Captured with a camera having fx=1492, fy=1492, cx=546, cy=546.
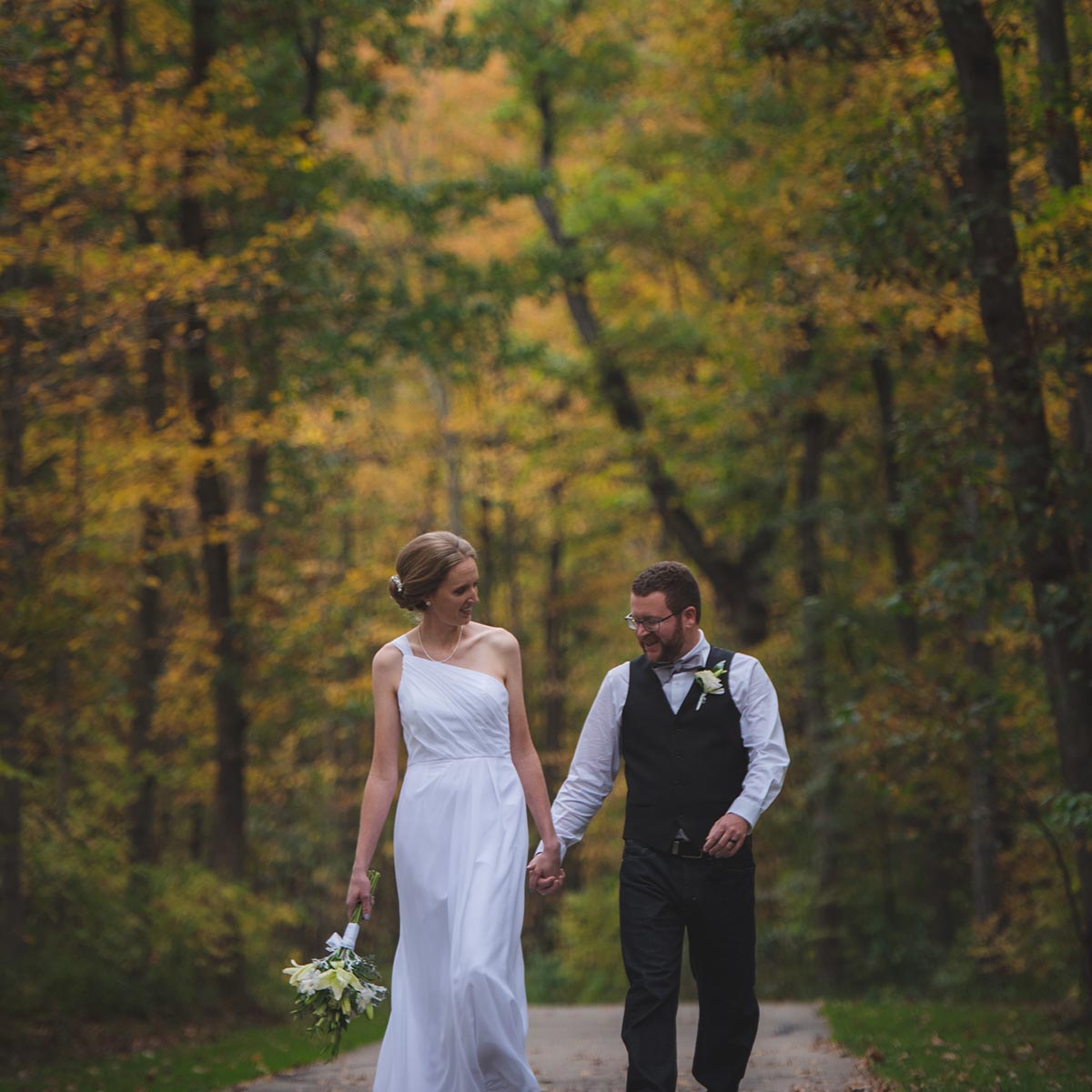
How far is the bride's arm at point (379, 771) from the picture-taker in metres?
5.36

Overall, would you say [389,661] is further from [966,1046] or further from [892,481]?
[892,481]

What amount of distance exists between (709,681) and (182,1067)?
21.9 feet

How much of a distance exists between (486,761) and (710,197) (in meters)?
14.5

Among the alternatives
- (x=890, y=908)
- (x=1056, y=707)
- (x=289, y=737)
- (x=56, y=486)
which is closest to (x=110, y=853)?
(x=56, y=486)

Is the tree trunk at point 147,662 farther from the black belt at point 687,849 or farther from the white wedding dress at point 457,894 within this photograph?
the black belt at point 687,849

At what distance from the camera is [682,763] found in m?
5.47

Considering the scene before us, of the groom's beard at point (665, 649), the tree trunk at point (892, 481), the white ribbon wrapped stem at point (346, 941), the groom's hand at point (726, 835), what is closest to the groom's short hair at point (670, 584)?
the groom's beard at point (665, 649)

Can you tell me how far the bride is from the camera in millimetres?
5160

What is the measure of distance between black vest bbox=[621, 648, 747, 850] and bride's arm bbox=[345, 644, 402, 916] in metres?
0.87

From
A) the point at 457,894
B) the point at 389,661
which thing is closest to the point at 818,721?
the point at 389,661

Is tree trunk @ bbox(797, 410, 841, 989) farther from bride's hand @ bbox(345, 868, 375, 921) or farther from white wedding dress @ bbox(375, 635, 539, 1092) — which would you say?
bride's hand @ bbox(345, 868, 375, 921)

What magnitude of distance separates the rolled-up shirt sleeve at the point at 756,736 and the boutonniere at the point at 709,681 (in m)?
0.05

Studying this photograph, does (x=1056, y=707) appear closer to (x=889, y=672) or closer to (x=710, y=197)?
(x=889, y=672)

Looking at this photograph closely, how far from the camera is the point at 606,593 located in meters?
32.5
